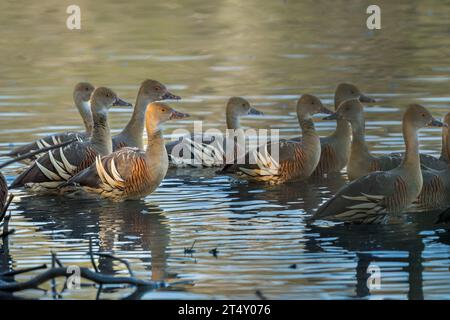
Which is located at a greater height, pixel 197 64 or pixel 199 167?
pixel 197 64

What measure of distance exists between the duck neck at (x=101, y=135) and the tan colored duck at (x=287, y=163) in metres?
1.55

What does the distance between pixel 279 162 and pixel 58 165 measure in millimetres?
2788

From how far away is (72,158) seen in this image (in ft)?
43.4

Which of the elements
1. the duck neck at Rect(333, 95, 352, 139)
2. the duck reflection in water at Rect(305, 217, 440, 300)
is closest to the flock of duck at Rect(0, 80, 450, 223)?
the duck neck at Rect(333, 95, 352, 139)

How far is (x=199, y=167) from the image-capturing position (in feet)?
48.6

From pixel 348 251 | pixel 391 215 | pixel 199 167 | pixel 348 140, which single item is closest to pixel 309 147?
pixel 348 140

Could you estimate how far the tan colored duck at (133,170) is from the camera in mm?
12422

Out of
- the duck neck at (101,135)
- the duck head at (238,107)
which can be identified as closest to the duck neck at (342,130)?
the duck head at (238,107)

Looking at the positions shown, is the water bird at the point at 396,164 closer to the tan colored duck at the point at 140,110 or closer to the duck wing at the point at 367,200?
the duck wing at the point at 367,200

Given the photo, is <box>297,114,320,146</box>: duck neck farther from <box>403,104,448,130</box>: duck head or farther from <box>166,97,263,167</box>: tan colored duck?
<box>403,104,448,130</box>: duck head

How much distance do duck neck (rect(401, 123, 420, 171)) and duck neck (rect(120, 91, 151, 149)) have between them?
4225 millimetres

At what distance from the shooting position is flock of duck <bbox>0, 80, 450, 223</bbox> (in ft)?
36.1

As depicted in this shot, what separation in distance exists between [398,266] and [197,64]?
43.8 ft

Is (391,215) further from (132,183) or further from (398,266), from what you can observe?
(132,183)
